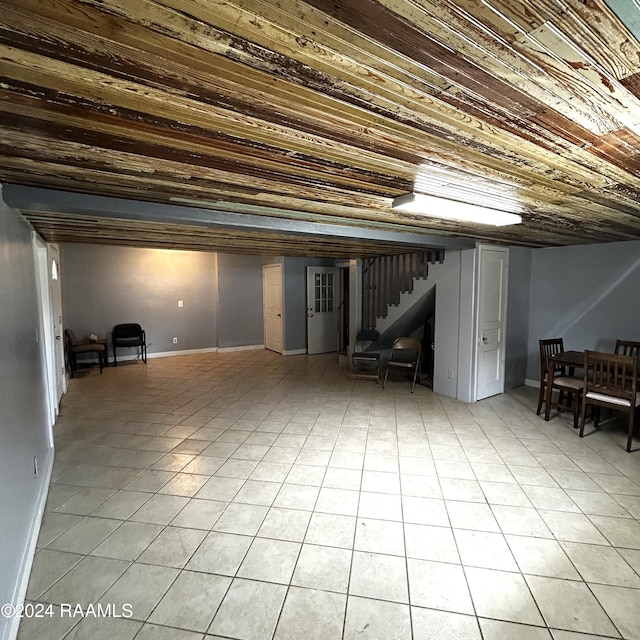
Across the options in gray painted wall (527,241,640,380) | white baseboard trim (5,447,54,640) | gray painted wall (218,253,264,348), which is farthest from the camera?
gray painted wall (218,253,264,348)

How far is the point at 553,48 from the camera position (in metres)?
0.86

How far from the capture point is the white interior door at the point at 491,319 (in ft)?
14.6

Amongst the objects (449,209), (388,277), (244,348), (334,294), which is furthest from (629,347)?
(244,348)

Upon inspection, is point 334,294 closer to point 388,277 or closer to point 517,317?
point 388,277

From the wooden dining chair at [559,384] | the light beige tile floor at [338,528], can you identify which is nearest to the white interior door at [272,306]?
the light beige tile floor at [338,528]

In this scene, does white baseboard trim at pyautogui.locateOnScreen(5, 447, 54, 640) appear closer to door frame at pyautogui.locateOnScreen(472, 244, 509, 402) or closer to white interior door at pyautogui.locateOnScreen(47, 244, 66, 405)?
white interior door at pyautogui.locateOnScreen(47, 244, 66, 405)

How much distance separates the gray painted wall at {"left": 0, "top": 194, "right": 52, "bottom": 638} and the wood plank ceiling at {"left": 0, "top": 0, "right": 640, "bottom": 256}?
1.48ft

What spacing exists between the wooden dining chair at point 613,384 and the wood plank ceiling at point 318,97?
1906mm

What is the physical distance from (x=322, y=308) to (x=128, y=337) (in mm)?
3873

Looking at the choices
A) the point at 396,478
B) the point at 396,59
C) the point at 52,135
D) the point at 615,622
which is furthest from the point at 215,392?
the point at 396,59

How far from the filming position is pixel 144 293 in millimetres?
6934

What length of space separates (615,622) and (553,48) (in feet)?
7.47

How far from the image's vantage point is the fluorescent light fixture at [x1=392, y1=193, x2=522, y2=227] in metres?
2.13

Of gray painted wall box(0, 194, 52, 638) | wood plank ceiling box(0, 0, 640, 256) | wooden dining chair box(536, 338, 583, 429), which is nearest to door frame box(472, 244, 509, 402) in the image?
wooden dining chair box(536, 338, 583, 429)
